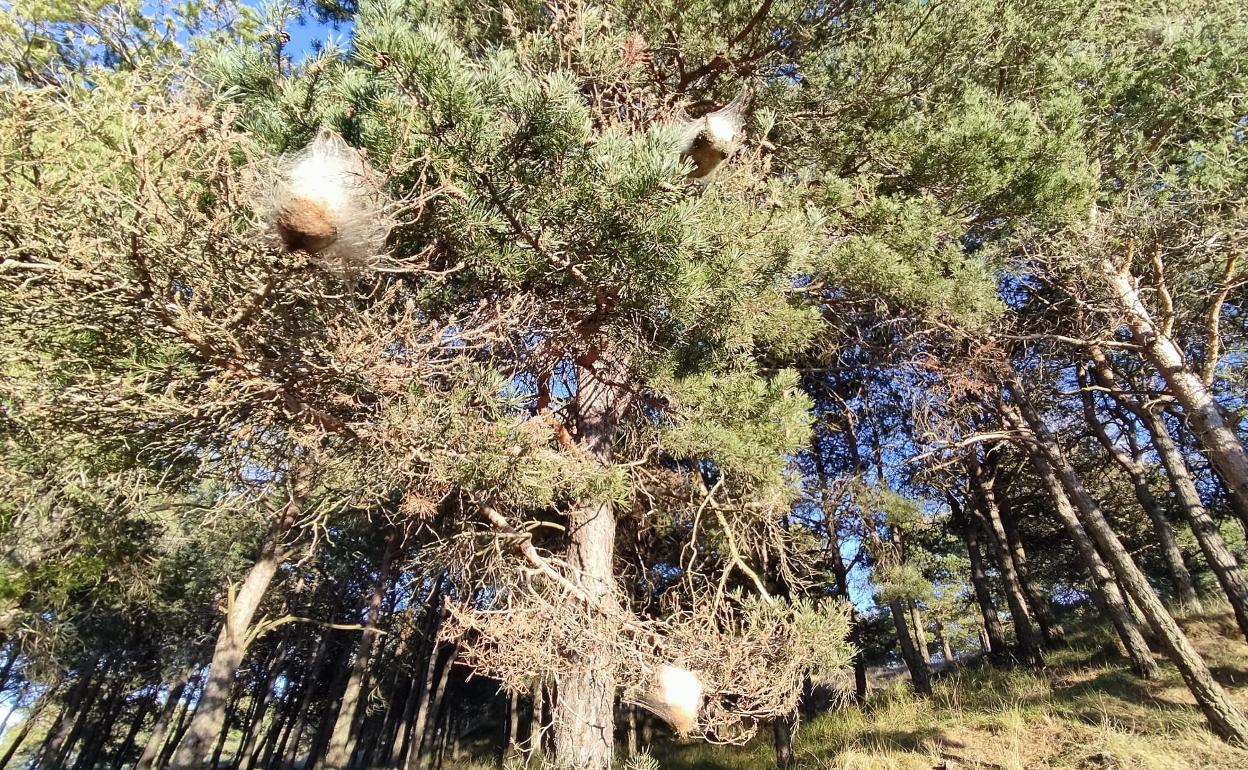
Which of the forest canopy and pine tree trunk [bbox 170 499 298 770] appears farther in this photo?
pine tree trunk [bbox 170 499 298 770]

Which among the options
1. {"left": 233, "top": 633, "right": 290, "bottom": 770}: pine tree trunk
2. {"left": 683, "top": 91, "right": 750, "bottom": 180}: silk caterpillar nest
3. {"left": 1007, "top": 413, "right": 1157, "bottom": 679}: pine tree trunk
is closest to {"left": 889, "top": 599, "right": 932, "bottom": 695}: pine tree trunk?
{"left": 1007, "top": 413, "right": 1157, "bottom": 679}: pine tree trunk

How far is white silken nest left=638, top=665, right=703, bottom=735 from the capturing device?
3.49m

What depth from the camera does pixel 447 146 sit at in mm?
3258

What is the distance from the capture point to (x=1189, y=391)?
657cm

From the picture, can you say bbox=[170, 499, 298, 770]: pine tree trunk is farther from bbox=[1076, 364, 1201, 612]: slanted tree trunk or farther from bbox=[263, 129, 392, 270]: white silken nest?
bbox=[1076, 364, 1201, 612]: slanted tree trunk

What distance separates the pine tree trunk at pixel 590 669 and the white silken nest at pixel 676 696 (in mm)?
391

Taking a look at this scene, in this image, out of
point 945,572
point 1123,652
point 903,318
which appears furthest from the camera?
point 945,572

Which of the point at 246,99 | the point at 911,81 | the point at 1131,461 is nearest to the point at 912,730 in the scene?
the point at 1131,461

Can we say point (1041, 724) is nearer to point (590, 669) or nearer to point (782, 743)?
point (782, 743)

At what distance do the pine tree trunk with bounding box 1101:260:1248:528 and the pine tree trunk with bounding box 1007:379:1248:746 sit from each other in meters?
1.42

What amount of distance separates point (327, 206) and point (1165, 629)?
9.06m

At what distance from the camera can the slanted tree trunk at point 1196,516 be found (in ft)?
25.3

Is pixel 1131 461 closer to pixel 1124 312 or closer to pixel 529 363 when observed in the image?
pixel 1124 312

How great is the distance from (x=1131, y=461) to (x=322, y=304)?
14586 mm
